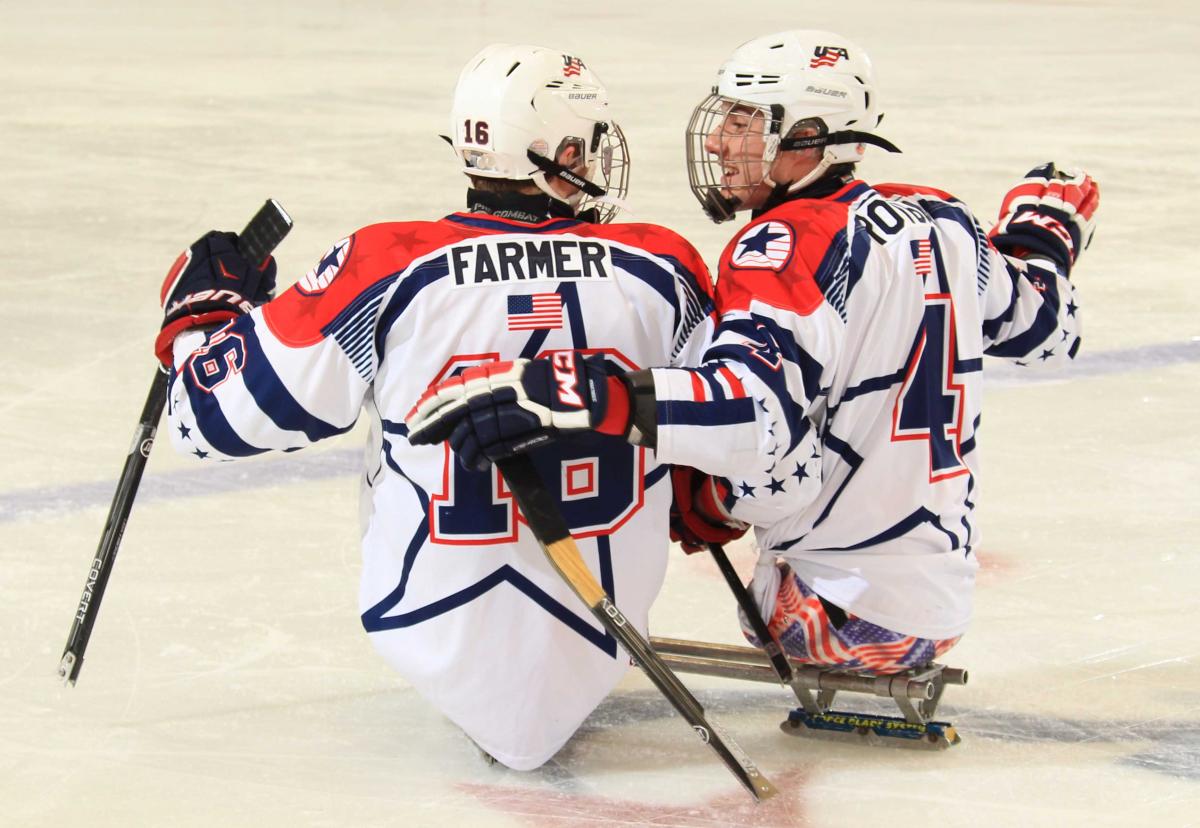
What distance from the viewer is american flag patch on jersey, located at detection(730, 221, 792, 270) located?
244 cm

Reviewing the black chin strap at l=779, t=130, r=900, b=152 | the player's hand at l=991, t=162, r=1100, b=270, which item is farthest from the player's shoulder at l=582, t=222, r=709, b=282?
the player's hand at l=991, t=162, r=1100, b=270

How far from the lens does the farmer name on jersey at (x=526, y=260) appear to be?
2.39 metres

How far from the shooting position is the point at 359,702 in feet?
9.45

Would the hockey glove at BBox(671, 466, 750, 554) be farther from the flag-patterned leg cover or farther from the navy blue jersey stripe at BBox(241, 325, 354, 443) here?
the navy blue jersey stripe at BBox(241, 325, 354, 443)

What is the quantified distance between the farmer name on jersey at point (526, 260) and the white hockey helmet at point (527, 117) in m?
0.11

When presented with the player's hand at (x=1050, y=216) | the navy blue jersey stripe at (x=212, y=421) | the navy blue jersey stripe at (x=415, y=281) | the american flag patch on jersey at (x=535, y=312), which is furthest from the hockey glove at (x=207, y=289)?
the player's hand at (x=1050, y=216)

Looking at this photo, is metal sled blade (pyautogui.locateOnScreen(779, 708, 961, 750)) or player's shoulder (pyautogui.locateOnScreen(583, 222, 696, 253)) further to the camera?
metal sled blade (pyautogui.locateOnScreen(779, 708, 961, 750))

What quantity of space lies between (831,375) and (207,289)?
943 mm

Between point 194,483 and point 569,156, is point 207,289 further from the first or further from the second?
point 194,483

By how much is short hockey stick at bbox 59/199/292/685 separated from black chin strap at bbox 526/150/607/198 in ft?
1.71

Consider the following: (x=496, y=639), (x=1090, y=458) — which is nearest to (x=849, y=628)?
(x=496, y=639)

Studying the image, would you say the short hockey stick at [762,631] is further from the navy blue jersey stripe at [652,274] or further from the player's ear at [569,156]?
the player's ear at [569,156]

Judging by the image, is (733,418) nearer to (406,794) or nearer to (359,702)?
(406,794)

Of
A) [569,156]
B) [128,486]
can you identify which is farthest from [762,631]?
[128,486]
